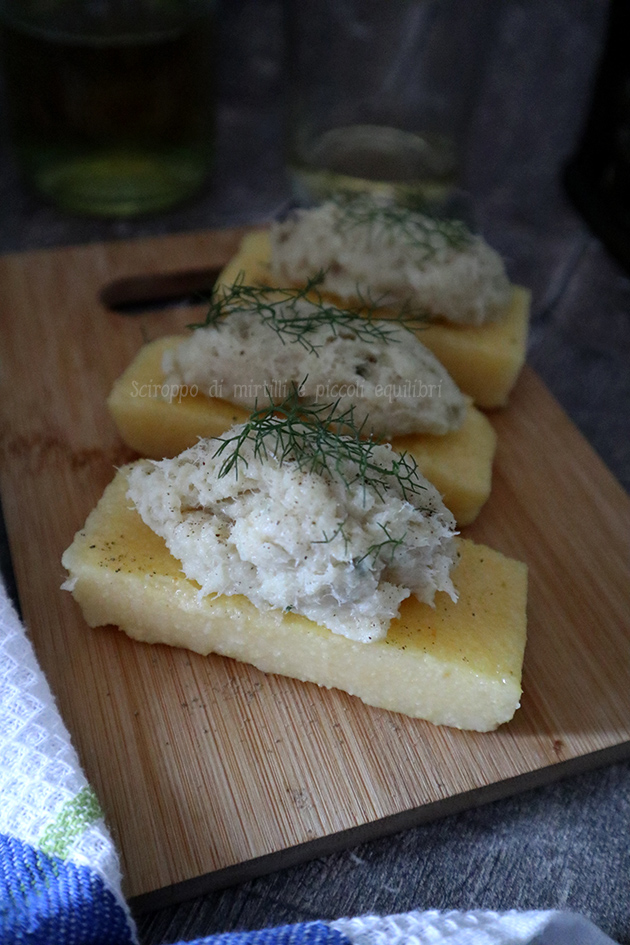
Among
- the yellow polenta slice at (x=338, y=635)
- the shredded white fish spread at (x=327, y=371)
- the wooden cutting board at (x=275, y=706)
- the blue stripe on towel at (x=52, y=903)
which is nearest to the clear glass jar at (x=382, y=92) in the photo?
the shredded white fish spread at (x=327, y=371)

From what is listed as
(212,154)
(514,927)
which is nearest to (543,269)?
(212,154)

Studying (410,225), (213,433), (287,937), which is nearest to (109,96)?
(410,225)

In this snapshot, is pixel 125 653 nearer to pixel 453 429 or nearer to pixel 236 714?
pixel 236 714

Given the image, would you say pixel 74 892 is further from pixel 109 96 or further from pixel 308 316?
pixel 109 96

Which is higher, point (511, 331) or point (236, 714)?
point (511, 331)

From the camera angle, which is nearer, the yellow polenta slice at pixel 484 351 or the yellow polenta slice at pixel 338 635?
the yellow polenta slice at pixel 338 635

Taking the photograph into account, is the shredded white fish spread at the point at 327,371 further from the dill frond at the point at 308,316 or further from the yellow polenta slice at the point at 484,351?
the yellow polenta slice at the point at 484,351
